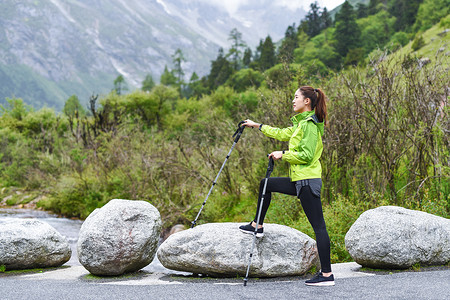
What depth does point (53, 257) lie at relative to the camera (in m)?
6.68

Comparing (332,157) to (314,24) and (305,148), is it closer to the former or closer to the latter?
(305,148)

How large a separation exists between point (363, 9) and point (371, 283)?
284 feet

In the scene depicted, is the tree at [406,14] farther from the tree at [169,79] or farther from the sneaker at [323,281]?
the sneaker at [323,281]

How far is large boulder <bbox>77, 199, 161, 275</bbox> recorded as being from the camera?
569 cm

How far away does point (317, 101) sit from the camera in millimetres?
4656

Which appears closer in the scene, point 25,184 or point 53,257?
point 53,257

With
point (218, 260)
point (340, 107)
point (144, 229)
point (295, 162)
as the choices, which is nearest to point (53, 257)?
point (144, 229)

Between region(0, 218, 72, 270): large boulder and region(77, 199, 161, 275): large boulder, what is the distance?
1043 mm

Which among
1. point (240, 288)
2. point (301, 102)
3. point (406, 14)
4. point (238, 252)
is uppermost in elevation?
point (406, 14)

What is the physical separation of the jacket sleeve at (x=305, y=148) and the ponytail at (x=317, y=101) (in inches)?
8.3

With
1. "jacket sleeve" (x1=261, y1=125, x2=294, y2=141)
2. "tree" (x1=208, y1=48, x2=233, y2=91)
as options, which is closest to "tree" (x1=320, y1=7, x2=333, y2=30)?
"tree" (x1=208, y1=48, x2=233, y2=91)

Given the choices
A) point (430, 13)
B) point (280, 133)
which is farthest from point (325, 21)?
point (280, 133)

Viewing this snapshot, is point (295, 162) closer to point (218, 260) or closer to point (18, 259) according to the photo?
point (218, 260)

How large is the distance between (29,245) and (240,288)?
373 centimetres
